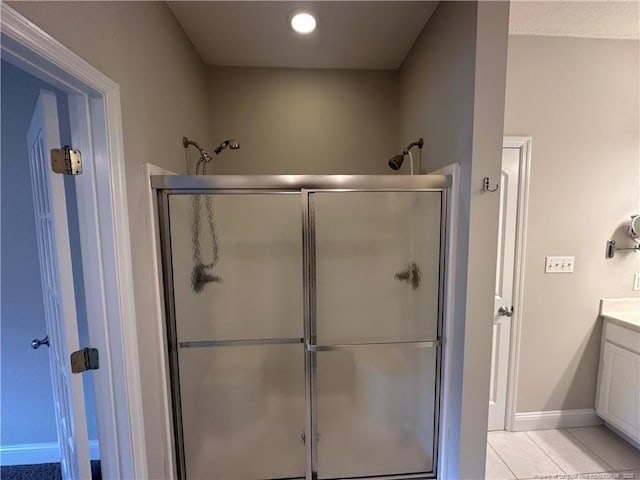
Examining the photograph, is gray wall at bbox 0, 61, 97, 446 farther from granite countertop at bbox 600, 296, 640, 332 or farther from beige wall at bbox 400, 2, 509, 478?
granite countertop at bbox 600, 296, 640, 332

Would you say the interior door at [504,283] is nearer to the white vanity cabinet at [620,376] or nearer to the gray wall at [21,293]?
the white vanity cabinet at [620,376]

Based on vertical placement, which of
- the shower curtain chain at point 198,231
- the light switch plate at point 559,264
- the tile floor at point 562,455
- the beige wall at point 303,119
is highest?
Result: the beige wall at point 303,119

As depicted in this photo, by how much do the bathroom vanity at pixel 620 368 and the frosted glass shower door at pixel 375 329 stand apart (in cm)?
140

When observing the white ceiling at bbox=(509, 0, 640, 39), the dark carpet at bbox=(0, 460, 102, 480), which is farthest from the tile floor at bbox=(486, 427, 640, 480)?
the white ceiling at bbox=(509, 0, 640, 39)

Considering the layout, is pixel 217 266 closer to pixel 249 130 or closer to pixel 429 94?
pixel 249 130

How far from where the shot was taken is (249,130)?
2.22m

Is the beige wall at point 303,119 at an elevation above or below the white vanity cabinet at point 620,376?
above

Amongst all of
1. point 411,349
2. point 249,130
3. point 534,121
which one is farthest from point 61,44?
point 534,121

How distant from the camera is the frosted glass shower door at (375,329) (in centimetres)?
146

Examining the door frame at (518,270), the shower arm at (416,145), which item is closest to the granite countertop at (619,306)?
the door frame at (518,270)

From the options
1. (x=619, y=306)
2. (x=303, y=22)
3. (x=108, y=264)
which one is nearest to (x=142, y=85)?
(x=108, y=264)

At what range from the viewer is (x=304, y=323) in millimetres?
1484

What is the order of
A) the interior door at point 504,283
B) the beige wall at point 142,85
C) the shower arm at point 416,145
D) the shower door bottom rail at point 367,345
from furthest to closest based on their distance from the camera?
the interior door at point 504,283, the shower arm at point 416,145, the shower door bottom rail at point 367,345, the beige wall at point 142,85

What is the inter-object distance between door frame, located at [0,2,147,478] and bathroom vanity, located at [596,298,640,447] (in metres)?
2.81
